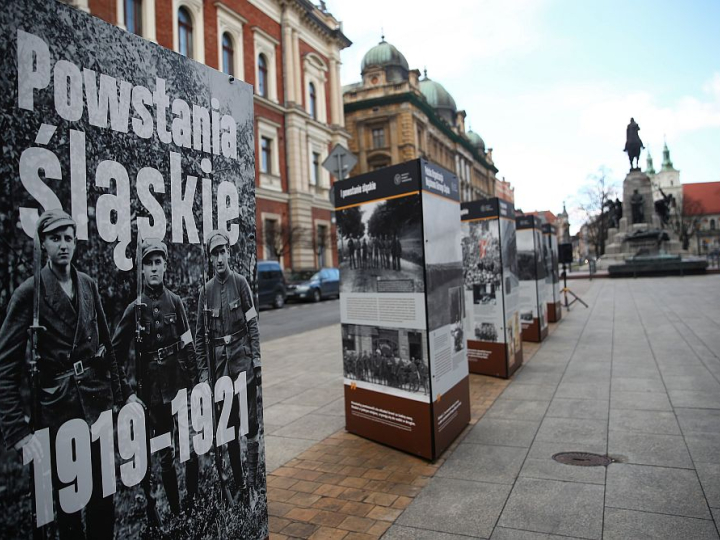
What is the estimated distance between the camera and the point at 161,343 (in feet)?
7.14

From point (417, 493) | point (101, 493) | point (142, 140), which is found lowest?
point (417, 493)

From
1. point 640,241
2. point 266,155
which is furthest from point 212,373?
point 640,241

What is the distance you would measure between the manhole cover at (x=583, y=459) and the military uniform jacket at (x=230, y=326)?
3055 mm

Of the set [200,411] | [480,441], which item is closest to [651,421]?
[480,441]

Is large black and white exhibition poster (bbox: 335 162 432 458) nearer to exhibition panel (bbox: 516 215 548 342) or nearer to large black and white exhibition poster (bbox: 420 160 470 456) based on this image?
large black and white exhibition poster (bbox: 420 160 470 456)

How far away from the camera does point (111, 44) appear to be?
2021mm

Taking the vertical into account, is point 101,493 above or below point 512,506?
above

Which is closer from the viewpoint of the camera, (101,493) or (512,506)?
(101,493)

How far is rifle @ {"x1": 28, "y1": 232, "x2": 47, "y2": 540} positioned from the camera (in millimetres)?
1748

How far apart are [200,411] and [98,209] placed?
98cm

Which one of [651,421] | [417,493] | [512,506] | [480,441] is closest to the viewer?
[512,506]

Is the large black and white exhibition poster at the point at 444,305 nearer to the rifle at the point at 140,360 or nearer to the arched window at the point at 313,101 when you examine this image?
the rifle at the point at 140,360

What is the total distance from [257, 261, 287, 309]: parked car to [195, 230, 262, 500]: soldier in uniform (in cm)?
1942

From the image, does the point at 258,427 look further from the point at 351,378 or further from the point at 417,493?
the point at 351,378
